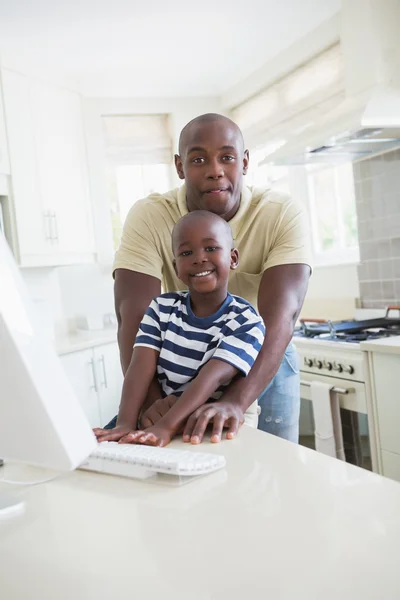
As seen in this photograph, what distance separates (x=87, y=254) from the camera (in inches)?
166

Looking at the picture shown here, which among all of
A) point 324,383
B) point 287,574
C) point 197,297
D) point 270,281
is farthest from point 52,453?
point 324,383

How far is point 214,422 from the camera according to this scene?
0.99 meters

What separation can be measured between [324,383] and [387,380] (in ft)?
1.45

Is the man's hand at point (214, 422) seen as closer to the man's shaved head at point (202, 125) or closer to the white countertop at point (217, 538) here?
the white countertop at point (217, 538)

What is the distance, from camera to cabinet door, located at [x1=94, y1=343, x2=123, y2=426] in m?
3.79

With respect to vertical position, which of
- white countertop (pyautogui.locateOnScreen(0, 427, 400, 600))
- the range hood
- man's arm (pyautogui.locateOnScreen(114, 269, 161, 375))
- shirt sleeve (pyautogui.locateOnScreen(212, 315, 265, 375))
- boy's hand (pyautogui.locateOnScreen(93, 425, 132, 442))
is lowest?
white countertop (pyautogui.locateOnScreen(0, 427, 400, 600))

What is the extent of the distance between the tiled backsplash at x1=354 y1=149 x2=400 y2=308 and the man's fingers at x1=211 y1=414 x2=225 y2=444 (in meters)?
2.67

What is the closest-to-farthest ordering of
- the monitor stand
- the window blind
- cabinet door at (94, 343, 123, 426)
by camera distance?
the monitor stand
cabinet door at (94, 343, 123, 426)
the window blind

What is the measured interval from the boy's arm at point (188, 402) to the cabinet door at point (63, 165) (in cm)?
301

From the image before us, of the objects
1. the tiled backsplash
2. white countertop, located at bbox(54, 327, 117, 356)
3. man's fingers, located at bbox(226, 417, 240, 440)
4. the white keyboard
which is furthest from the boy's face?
the tiled backsplash

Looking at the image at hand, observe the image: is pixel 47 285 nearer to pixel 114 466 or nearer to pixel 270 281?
pixel 270 281

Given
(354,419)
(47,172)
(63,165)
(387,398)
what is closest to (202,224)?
(387,398)

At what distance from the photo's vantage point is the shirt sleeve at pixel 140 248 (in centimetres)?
146

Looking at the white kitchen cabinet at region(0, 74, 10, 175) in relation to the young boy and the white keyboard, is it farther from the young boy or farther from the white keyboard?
the white keyboard
